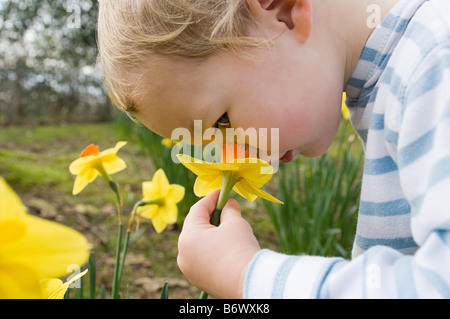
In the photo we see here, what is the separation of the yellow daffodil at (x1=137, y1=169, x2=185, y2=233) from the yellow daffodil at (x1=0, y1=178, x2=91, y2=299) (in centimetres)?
82

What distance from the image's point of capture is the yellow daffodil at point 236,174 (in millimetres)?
649

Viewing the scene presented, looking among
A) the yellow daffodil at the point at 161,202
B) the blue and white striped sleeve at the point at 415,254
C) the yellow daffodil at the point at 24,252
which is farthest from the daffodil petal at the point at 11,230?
the yellow daffodil at the point at 161,202

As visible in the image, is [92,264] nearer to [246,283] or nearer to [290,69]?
[246,283]

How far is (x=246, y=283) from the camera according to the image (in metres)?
0.57

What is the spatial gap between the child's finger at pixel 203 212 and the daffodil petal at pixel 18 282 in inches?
16.7

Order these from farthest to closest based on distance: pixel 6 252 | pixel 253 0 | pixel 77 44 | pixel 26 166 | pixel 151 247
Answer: pixel 77 44 → pixel 26 166 → pixel 151 247 → pixel 253 0 → pixel 6 252

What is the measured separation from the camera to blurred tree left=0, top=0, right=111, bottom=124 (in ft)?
17.1

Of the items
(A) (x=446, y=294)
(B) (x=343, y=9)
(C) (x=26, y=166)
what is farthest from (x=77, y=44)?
(A) (x=446, y=294)

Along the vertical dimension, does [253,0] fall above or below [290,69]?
above

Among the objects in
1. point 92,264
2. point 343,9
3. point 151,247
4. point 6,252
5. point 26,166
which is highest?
point 343,9

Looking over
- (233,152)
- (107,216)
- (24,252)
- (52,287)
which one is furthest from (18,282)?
(107,216)

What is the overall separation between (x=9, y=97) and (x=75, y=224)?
13.3ft

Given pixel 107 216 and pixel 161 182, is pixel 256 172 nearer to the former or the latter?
pixel 161 182

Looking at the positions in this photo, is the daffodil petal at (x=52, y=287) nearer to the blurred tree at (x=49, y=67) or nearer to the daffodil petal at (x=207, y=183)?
the daffodil petal at (x=207, y=183)
